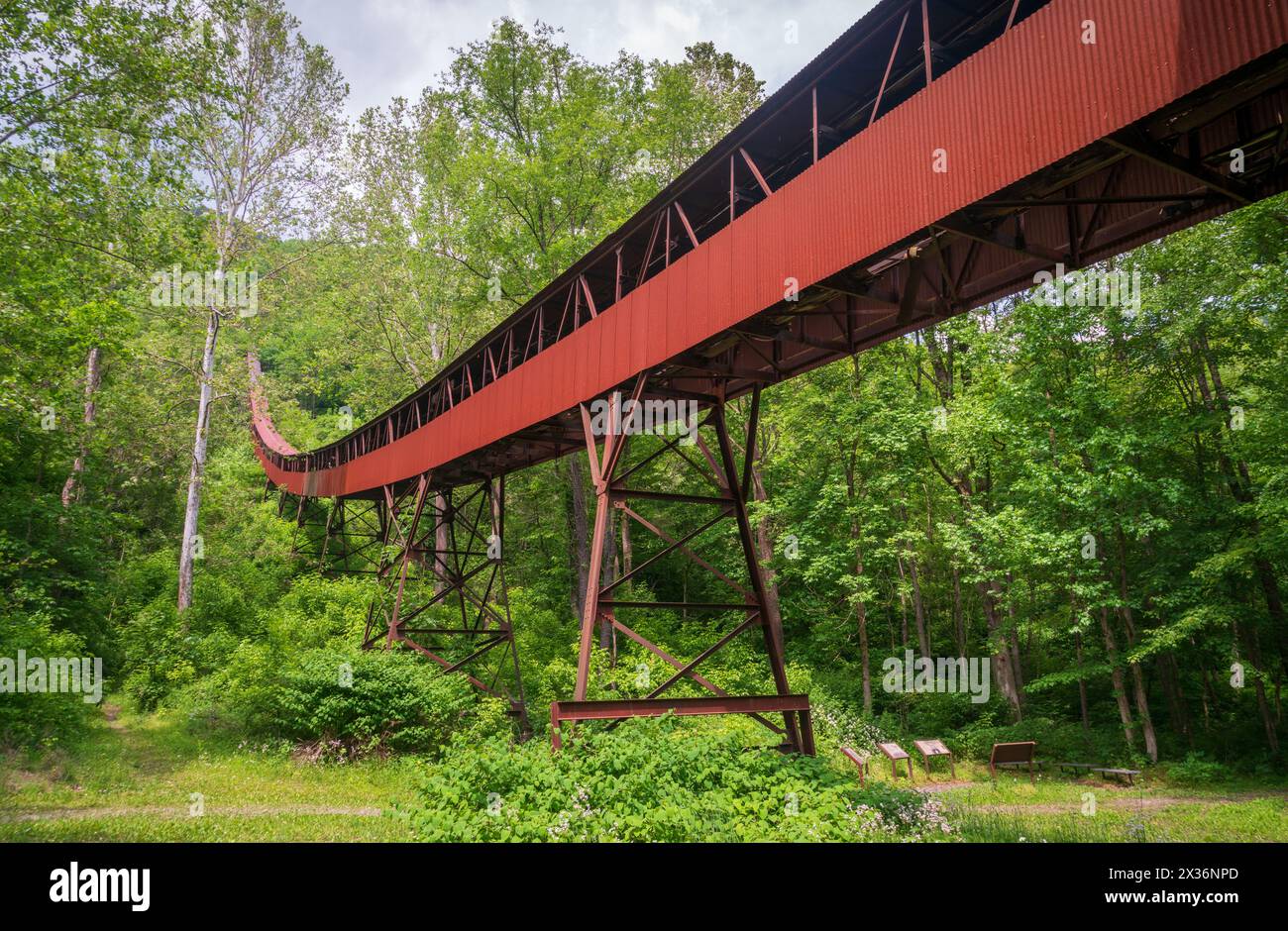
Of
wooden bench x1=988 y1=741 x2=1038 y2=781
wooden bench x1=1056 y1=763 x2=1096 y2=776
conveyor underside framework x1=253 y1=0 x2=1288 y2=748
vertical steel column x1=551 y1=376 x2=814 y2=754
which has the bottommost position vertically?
wooden bench x1=1056 y1=763 x2=1096 y2=776

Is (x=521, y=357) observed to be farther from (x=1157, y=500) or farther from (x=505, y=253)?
(x=1157, y=500)

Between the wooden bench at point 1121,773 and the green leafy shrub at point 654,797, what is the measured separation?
308 inches

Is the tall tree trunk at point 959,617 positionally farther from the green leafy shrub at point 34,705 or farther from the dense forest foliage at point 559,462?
the green leafy shrub at point 34,705

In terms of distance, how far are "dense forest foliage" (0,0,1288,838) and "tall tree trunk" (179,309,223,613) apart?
94 mm

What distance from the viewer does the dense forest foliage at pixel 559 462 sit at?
1210 cm

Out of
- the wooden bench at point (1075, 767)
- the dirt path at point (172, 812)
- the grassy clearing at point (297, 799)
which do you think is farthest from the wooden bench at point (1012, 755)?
the dirt path at point (172, 812)

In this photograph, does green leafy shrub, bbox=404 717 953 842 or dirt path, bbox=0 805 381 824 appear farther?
dirt path, bbox=0 805 381 824

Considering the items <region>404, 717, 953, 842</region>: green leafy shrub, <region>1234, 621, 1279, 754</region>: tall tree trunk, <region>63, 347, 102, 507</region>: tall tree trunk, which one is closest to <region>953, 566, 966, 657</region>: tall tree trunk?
<region>1234, 621, 1279, 754</region>: tall tree trunk

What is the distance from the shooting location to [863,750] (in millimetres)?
15750

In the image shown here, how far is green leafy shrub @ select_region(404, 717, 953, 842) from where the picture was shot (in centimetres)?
624

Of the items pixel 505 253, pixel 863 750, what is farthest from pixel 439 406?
pixel 863 750

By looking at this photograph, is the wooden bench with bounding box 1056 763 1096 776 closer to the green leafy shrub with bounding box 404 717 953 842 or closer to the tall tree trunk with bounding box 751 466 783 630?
the tall tree trunk with bounding box 751 466 783 630
